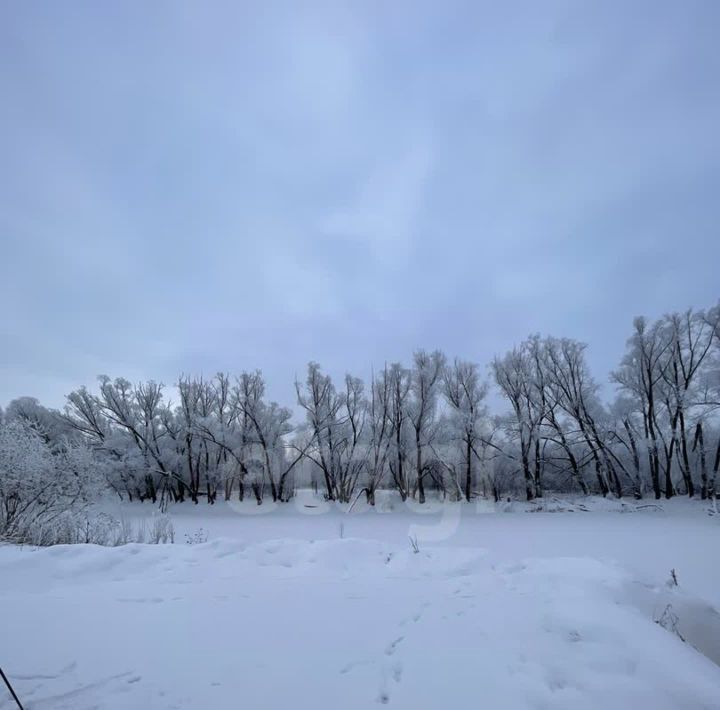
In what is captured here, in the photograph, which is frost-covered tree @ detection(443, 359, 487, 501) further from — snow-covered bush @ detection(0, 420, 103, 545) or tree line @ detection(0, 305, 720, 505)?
snow-covered bush @ detection(0, 420, 103, 545)

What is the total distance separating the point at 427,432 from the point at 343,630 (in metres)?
25.2

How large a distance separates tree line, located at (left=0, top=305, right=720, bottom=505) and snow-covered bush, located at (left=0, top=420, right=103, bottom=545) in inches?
500

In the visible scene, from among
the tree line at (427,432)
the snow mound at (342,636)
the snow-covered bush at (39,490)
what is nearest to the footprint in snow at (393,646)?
the snow mound at (342,636)

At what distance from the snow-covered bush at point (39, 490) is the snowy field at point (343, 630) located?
3.15 meters

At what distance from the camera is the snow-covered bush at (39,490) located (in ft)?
31.9

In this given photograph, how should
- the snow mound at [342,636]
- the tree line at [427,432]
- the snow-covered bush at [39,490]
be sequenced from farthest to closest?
the tree line at [427,432], the snow-covered bush at [39,490], the snow mound at [342,636]

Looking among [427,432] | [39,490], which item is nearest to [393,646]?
[39,490]

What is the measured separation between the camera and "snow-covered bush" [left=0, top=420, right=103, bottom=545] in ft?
31.9

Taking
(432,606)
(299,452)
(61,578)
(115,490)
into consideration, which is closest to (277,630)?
(432,606)

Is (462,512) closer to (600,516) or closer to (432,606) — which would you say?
(600,516)

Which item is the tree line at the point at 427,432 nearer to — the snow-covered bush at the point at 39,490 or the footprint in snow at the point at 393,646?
the snow-covered bush at the point at 39,490

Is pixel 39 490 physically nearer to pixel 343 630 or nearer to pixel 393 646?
pixel 343 630

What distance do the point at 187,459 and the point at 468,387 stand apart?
23.2 m

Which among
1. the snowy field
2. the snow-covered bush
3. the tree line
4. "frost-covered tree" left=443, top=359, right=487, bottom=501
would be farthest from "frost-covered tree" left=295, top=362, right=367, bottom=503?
the snowy field
